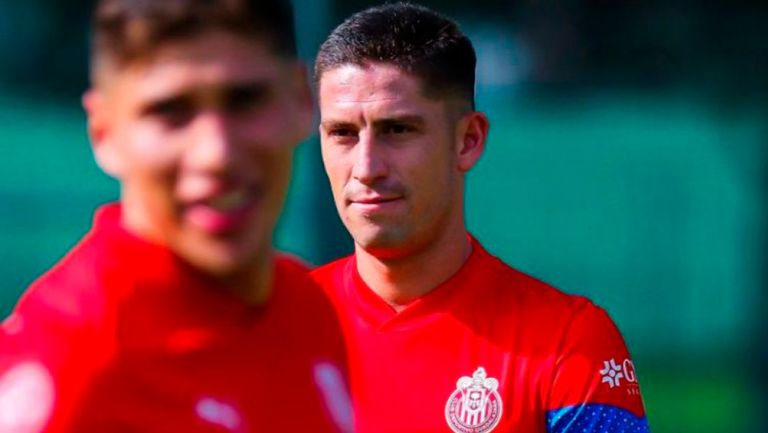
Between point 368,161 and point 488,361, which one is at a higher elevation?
point 368,161

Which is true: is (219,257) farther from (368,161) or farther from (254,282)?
(368,161)

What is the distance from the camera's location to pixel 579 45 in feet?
26.8

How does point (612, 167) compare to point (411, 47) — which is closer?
point (411, 47)

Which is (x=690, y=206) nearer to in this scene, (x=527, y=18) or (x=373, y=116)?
(x=527, y=18)

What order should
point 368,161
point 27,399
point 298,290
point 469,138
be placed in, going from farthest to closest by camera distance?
1. point 469,138
2. point 368,161
3. point 298,290
4. point 27,399

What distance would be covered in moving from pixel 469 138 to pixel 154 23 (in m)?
2.08

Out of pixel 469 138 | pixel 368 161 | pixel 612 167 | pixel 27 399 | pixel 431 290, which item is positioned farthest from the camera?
pixel 612 167

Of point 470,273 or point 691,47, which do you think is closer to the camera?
point 470,273

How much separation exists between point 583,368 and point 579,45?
5116mm

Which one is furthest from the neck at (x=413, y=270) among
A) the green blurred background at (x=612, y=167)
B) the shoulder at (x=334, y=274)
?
the green blurred background at (x=612, y=167)

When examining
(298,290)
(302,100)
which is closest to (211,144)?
(302,100)

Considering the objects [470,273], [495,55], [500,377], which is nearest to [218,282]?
[500,377]

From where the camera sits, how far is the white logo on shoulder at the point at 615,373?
332 centimetres

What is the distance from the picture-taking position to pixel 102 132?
1791mm
